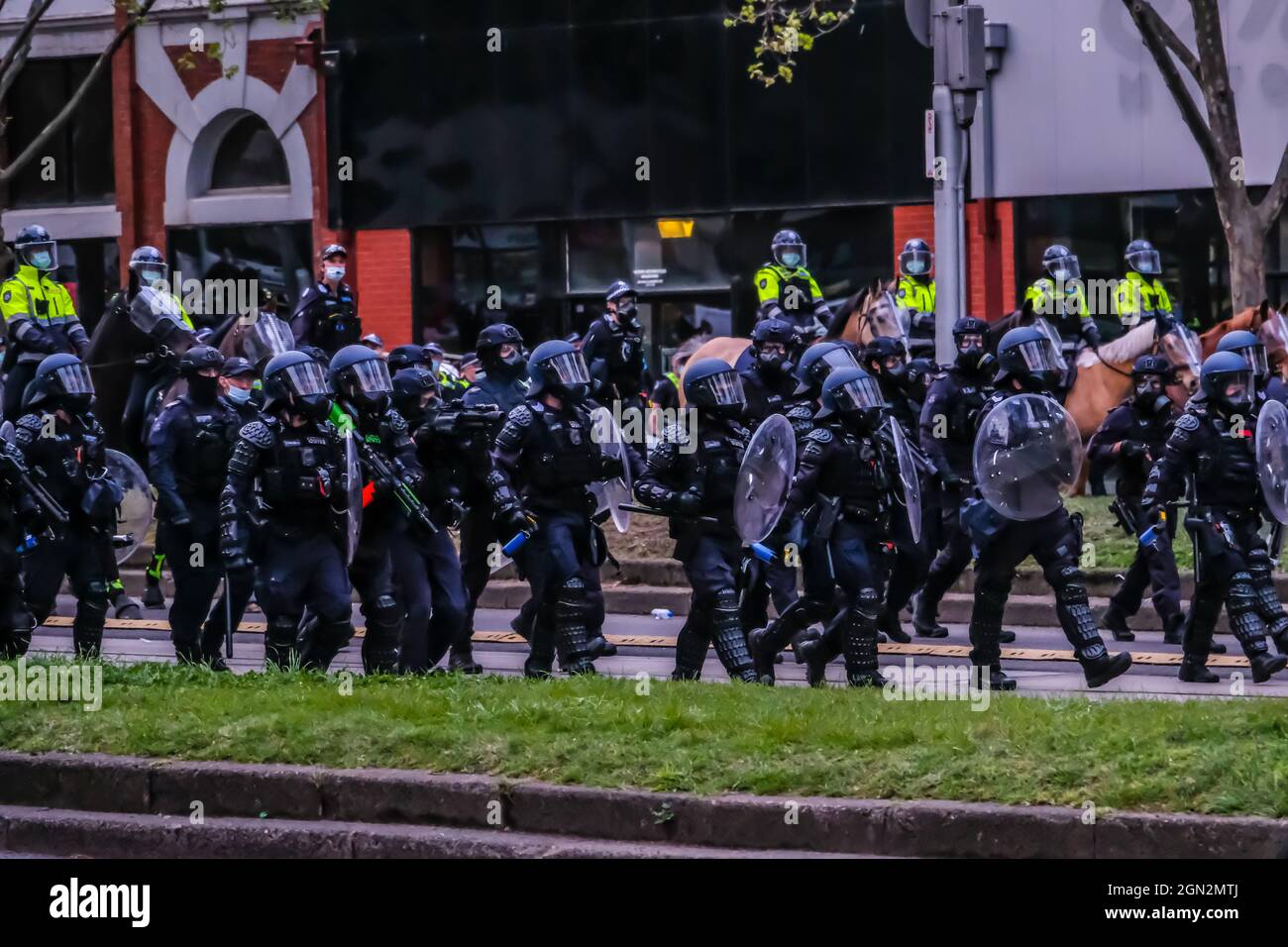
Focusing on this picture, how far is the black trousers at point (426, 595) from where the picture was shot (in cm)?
1181

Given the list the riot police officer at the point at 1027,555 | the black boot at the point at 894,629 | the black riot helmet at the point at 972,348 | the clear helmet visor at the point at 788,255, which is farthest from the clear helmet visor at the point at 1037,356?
the clear helmet visor at the point at 788,255

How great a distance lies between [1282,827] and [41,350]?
36.3 feet

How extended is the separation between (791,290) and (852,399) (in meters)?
5.97

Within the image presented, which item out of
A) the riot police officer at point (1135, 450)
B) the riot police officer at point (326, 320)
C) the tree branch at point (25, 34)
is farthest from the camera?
the tree branch at point (25, 34)

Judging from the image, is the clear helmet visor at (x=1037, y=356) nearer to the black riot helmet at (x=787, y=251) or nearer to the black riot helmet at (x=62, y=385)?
the black riot helmet at (x=62, y=385)

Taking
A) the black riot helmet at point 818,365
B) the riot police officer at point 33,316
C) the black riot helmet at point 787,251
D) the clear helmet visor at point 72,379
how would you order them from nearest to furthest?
1. the black riot helmet at point 818,365
2. the clear helmet visor at point 72,379
3. the riot police officer at point 33,316
4. the black riot helmet at point 787,251

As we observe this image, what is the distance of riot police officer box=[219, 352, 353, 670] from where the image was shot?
1118cm

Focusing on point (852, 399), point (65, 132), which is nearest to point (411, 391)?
point (852, 399)

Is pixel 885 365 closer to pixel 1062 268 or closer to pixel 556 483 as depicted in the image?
pixel 556 483

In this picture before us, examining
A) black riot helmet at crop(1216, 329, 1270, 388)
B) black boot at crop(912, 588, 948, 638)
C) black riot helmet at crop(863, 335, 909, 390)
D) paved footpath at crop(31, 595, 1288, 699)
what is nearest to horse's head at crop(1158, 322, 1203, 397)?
black riot helmet at crop(1216, 329, 1270, 388)

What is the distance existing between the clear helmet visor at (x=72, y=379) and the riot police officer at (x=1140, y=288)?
361 inches
